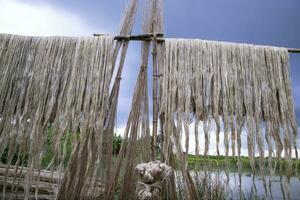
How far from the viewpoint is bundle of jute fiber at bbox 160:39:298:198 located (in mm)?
2699

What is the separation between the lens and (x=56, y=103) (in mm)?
2877

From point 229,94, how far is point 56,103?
5.39ft

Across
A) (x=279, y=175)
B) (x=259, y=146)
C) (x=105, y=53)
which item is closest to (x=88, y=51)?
(x=105, y=53)

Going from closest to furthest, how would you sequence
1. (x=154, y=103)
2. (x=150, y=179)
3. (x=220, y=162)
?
(x=150, y=179)
(x=220, y=162)
(x=154, y=103)

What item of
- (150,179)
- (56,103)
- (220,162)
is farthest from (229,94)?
(56,103)

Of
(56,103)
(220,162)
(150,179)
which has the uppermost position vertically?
(56,103)

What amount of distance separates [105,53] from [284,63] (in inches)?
70.2

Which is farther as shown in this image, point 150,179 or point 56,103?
point 56,103

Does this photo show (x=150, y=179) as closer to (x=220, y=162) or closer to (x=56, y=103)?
(x=220, y=162)

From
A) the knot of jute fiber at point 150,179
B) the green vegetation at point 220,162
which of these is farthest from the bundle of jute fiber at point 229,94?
the knot of jute fiber at point 150,179

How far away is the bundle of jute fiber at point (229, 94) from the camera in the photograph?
270cm

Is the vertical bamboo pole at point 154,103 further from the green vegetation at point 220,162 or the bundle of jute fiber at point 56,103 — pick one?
the bundle of jute fiber at point 56,103

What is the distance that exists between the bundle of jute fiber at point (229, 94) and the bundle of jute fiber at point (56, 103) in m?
0.65

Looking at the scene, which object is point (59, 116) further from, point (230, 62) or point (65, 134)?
point (230, 62)
